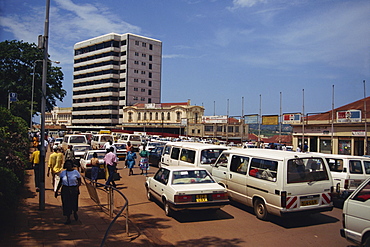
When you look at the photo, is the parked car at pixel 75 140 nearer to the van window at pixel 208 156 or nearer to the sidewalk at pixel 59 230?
the van window at pixel 208 156

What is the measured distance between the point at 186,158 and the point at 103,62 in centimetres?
8294

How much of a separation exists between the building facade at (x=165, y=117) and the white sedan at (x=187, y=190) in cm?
6141

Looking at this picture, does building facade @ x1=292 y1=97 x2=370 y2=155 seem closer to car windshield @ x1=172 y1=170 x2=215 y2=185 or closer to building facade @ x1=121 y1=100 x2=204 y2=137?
car windshield @ x1=172 y1=170 x2=215 y2=185

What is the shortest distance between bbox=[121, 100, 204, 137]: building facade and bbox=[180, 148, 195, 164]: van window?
57.1 metres

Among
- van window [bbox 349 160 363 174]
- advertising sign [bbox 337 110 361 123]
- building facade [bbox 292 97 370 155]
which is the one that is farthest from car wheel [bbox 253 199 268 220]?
advertising sign [bbox 337 110 361 123]

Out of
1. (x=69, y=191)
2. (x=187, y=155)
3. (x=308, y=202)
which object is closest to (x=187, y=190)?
(x=69, y=191)

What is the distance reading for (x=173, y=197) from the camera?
8.20 m

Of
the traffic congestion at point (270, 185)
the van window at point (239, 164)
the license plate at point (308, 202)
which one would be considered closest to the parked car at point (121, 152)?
the traffic congestion at point (270, 185)

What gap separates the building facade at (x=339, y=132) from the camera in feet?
92.6

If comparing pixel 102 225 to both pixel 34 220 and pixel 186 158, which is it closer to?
pixel 34 220

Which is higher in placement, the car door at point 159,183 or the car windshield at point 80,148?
the car windshield at point 80,148

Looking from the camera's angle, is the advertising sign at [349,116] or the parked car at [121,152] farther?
the advertising sign at [349,116]

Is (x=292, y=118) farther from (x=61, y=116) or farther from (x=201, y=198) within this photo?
(x=61, y=116)

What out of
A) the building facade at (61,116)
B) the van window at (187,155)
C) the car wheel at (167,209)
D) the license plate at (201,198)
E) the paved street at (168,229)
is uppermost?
the building facade at (61,116)
